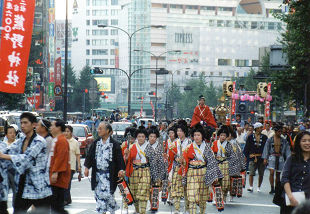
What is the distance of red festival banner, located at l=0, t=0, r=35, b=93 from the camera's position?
22.8m

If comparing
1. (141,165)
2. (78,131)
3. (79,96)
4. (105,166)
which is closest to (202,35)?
(79,96)

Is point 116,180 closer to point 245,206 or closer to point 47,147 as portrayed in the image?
point 47,147

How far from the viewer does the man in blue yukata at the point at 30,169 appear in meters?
7.80

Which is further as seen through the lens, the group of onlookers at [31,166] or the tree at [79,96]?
the tree at [79,96]

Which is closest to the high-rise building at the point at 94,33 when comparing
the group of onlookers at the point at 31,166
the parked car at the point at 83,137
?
the parked car at the point at 83,137

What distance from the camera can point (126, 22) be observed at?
121062 millimetres

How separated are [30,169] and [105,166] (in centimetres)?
240

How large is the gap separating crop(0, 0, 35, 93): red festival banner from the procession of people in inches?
290

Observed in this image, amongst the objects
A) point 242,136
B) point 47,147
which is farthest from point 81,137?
point 47,147

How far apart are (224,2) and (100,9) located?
30.1 m

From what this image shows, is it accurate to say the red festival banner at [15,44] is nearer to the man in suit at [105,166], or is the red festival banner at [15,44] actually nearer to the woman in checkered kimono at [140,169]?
the woman in checkered kimono at [140,169]

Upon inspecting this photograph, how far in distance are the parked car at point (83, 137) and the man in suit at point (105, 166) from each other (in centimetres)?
1670

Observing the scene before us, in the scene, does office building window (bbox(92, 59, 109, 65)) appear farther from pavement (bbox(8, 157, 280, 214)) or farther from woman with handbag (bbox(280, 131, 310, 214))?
woman with handbag (bbox(280, 131, 310, 214))

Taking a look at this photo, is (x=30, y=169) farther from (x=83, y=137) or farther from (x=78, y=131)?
(x=78, y=131)
